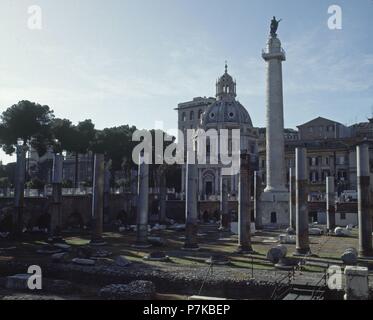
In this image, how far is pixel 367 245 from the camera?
2305cm

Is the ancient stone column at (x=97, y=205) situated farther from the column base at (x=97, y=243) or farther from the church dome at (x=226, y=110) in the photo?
the church dome at (x=226, y=110)

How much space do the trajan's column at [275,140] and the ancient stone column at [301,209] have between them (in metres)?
22.1

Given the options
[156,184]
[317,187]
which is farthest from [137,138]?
[317,187]

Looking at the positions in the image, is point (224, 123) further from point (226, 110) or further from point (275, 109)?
point (275, 109)

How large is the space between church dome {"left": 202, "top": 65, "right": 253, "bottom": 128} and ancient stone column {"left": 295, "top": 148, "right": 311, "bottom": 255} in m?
63.9

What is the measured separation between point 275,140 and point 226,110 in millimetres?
45573

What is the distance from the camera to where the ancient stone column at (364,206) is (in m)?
23.1

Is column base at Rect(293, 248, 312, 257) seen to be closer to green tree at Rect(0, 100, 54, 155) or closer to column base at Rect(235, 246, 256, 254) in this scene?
column base at Rect(235, 246, 256, 254)

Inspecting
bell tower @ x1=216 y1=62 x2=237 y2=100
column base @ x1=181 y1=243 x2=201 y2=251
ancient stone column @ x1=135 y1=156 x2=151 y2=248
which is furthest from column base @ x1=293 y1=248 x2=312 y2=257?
bell tower @ x1=216 y1=62 x2=237 y2=100

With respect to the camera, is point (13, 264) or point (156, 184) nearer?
point (13, 264)

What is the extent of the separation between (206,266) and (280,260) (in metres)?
3.36

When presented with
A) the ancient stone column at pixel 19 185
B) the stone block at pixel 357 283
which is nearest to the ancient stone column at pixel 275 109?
the ancient stone column at pixel 19 185

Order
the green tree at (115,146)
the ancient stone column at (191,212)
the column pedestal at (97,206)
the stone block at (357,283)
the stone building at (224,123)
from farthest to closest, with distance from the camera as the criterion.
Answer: the stone building at (224,123)
the green tree at (115,146)
the column pedestal at (97,206)
the ancient stone column at (191,212)
the stone block at (357,283)
